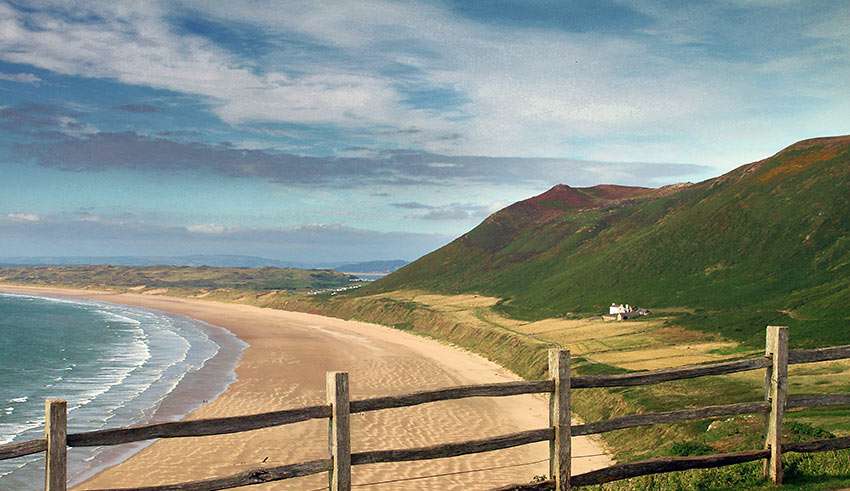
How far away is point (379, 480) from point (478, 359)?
112ft

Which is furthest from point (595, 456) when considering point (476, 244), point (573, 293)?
point (476, 244)

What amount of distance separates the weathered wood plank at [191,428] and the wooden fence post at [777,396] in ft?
23.4

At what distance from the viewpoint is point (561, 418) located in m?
10.8

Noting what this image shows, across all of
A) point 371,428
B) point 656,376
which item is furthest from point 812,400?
point 371,428

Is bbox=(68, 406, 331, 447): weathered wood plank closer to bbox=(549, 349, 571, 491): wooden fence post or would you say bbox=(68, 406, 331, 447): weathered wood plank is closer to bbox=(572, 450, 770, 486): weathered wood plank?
bbox=(549, 349, 571, 491): wooden fence post

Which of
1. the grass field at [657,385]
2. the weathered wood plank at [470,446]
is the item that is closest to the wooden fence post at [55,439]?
the weathered wood plank at [470,446]

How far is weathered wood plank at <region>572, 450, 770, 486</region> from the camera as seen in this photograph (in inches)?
434

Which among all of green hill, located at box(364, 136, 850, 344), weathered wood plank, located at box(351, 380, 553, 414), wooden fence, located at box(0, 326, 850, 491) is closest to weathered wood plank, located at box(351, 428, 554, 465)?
wooden fence, located at box(0, 326, 850, 491)

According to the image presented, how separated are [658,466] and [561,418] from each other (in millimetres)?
2024

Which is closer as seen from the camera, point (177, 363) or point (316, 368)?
point (316, 368)

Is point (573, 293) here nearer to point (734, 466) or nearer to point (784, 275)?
point (784, 275)

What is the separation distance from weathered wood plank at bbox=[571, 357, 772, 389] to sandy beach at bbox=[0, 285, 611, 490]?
9.87 metres

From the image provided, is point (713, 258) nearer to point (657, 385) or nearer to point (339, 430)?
point (657, 385)

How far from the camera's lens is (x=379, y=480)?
838 inches
